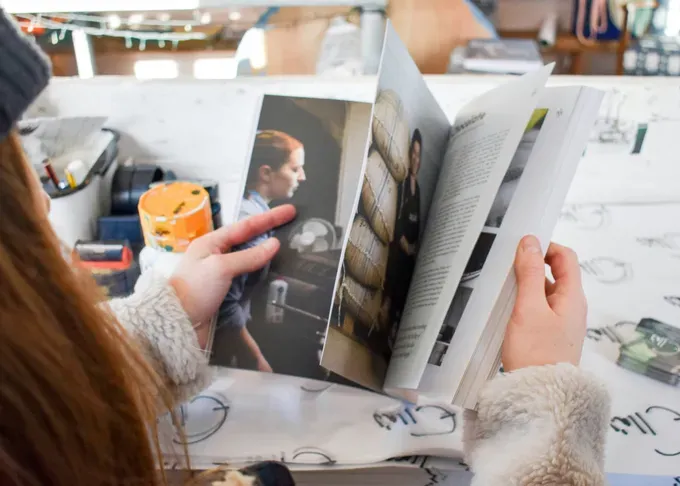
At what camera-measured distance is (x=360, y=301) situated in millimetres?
394

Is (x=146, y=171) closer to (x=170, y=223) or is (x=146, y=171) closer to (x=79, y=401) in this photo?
(x=170, y=223)

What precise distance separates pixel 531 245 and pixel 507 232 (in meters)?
0.02

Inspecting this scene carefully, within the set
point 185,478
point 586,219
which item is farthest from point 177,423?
point 586,219

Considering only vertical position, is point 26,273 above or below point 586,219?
above

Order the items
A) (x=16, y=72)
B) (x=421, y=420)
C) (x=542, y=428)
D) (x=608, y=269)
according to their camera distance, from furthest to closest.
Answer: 1. (x=608, y=269)
2. (x=421, y=420)
3. (x=542, y=428)
4. (x=16, y=72)

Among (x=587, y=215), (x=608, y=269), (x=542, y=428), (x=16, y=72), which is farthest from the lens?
(x=587, y=215)

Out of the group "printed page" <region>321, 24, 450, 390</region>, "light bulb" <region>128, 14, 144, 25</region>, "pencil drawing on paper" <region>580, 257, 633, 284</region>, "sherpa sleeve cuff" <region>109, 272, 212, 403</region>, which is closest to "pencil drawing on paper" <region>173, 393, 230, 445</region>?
"sherpa sleeve cuff" <region>109, 272, 212, 403</region>

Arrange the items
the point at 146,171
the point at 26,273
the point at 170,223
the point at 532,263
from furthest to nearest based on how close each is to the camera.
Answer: the point at 146,171, the point at 170,223, the point at 532,263, the point at 26,273

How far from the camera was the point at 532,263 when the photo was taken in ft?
1.18

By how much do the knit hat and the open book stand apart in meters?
0.20

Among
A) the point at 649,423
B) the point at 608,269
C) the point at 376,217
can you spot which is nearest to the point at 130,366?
the point at 376,217

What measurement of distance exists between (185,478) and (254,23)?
22.4 inches

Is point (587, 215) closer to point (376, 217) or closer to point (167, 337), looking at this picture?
point (376, 217)

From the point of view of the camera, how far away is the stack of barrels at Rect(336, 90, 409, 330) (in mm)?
373
